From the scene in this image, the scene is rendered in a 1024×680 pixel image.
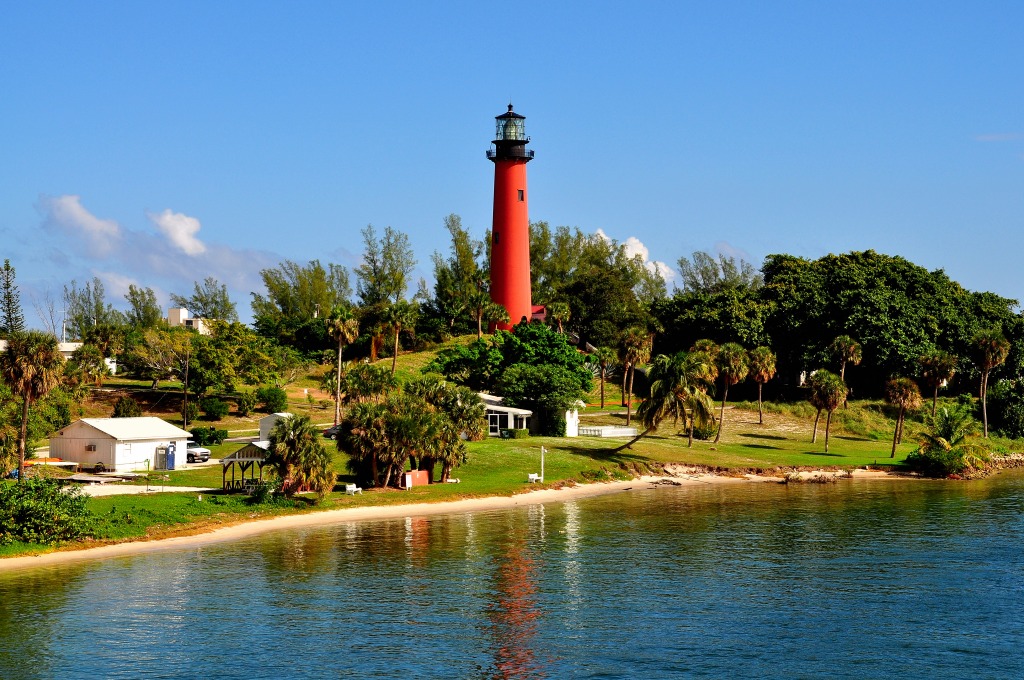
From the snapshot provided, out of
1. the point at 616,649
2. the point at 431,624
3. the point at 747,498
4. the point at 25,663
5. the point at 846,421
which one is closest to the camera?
the point at 25,663

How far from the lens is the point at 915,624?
3822 cm

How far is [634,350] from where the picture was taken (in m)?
99.2

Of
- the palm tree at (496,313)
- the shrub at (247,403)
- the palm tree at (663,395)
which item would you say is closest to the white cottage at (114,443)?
the shrub at (247,403)

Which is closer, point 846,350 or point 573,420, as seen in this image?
point 573,420

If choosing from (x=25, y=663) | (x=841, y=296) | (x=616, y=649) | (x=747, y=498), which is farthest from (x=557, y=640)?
(x=841, y=296)

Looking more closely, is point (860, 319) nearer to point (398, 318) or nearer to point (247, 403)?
point (398, 318)

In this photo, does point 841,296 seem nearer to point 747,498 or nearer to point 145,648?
point 747,498

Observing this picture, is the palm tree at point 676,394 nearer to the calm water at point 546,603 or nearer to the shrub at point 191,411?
the calm water at point 546,603

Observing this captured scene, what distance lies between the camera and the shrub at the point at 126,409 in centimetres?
9188

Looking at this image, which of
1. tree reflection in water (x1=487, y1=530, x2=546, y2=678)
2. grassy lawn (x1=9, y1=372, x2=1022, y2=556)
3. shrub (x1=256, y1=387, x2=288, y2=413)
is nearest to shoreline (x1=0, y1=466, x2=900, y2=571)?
grassy lawn (x1=9, y1=372, x2=1022, y2=556)

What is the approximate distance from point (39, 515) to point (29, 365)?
43.7 feet

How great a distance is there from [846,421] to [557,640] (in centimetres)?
7057

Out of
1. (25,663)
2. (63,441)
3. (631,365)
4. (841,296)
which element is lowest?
(25,663)

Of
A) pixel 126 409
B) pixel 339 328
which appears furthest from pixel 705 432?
pixel 126 409
